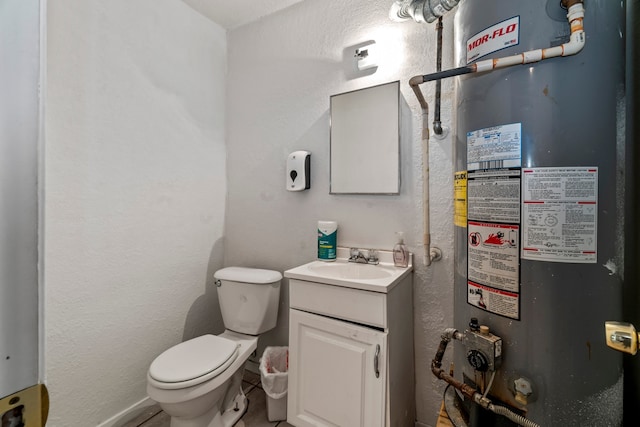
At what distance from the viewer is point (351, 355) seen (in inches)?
43.8

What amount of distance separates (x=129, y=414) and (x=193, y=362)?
592 mm

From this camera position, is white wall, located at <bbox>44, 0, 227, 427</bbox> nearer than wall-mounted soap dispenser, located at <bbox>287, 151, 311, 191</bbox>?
Yes

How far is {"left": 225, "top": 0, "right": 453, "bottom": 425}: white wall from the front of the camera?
132 cm

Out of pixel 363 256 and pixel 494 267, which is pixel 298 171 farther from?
pixel 494 267

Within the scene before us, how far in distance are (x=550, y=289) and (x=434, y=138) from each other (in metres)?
0.87

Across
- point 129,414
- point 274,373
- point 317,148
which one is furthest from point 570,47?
point 129,414

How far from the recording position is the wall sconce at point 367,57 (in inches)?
57.5

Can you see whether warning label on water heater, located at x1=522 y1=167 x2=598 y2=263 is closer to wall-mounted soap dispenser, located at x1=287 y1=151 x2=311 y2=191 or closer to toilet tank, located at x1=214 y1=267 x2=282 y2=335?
wall-mounted soap dispenser, located at x1=287 y1=151 x2=311 y2=191

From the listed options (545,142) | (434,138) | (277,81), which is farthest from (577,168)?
(277,81)

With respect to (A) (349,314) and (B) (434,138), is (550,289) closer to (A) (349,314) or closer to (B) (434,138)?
(A) (349,314)

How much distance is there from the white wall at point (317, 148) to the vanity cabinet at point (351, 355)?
8.2 inches

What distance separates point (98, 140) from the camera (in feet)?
4.43

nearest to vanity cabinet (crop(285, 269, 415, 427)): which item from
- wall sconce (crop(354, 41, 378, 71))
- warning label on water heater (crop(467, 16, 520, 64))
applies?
warning label on water heater (crop(467, 16, 520, 64))

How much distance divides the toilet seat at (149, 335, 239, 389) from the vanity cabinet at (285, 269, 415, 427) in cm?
33
